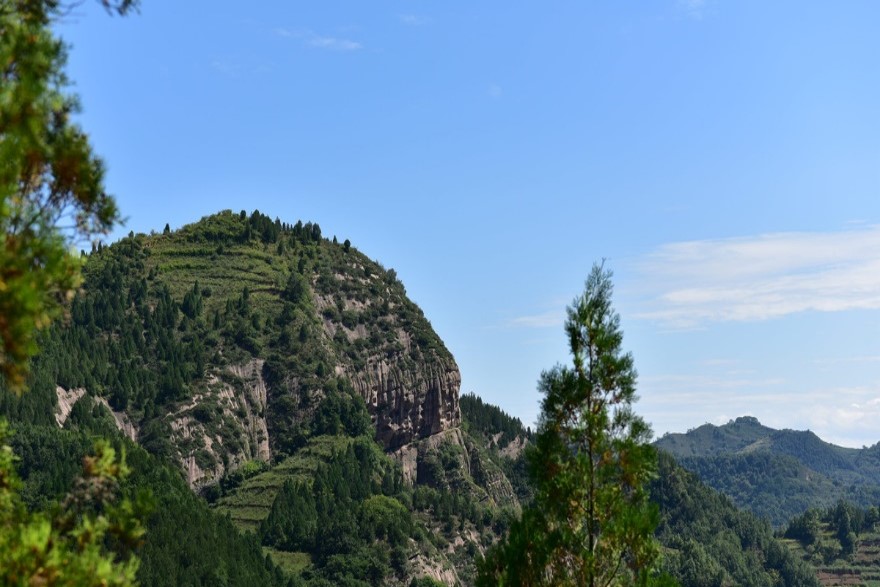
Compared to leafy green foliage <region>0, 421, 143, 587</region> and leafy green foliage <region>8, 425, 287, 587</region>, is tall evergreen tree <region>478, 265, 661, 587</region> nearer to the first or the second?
leafy green foliage <region>0, 421, 143, 587</region>

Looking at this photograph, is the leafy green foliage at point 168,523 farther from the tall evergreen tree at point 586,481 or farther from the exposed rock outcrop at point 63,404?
the tall evergreen tree at point 586,481

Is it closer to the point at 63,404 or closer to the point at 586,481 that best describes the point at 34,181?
the point at 586,481

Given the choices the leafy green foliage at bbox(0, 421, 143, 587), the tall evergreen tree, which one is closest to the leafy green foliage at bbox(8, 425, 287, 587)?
the tall evergreen tree

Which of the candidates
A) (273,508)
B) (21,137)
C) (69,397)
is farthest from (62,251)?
(69,397)

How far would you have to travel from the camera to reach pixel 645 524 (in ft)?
103

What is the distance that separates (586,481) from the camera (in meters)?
32.7

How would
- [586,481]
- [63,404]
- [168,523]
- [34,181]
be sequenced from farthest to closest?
1. [63,404]
2. [168,523]
3. [586,481]
4. [34,181]

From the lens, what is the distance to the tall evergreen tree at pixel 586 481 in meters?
31.8

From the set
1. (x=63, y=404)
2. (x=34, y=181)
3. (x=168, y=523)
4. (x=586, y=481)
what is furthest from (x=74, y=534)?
(x=63, y=404)

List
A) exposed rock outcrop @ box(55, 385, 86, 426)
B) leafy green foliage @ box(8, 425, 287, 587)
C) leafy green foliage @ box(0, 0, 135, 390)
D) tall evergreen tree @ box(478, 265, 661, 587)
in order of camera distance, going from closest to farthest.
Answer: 1. leafy green foliage @ box(0, 0, 135, 390)
2. tall evergreen tree @ box(478, 265, 661, 587)
3. leafy green foliage @ box(8, 425, 287, 587)
4. exposed rock outcrop @ box(55, 385, 86, 426)

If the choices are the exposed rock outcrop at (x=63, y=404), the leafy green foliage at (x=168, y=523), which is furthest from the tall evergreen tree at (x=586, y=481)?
the exposed rock outcrop at (x=63, y=404)

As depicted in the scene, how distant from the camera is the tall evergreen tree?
104ft

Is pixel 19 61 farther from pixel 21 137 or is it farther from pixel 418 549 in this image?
pixel 418 549

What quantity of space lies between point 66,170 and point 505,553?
20.0 meters
